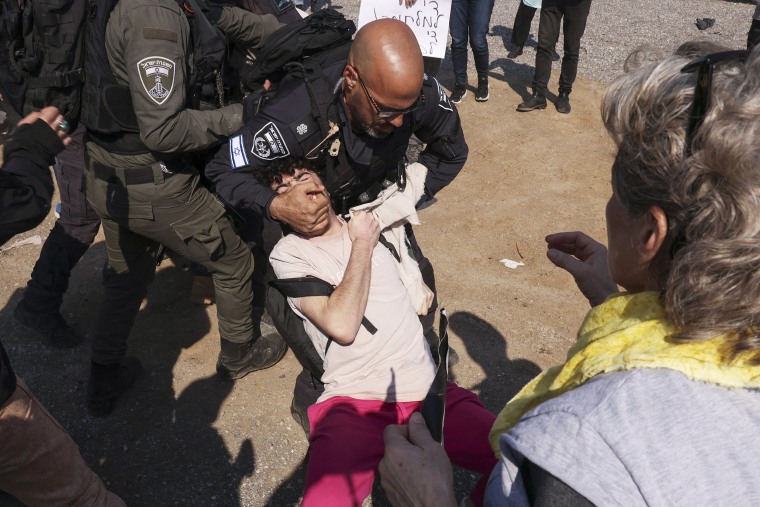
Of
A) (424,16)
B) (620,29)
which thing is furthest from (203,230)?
(620,29)

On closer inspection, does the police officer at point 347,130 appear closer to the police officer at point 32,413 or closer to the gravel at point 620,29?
the police officer at point 32,413

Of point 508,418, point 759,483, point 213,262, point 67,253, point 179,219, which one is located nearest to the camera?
point 759,483

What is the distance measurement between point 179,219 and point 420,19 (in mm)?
3312

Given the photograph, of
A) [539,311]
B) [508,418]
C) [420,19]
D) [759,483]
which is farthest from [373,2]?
[759,483]

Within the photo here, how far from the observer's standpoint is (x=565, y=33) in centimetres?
620

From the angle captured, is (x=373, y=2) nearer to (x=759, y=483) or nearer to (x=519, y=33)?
(x=519, y=33)

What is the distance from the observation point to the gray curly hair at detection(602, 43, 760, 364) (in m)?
0.95

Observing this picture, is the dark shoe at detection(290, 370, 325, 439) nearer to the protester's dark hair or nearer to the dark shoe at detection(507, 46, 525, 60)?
the protester's dark hair

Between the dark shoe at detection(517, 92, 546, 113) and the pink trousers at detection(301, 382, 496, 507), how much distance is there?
15.8 feet

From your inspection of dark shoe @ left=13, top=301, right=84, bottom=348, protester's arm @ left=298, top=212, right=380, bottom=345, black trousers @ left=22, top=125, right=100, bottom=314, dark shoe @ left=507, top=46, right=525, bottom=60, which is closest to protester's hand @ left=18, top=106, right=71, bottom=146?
protester's arm @ left=298, top=212, right=380, bottom=345

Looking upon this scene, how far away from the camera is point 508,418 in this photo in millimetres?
1313

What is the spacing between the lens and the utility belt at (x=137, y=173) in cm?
288

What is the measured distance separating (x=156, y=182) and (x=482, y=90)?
470 cm

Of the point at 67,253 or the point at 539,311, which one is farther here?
the point at 539,311
